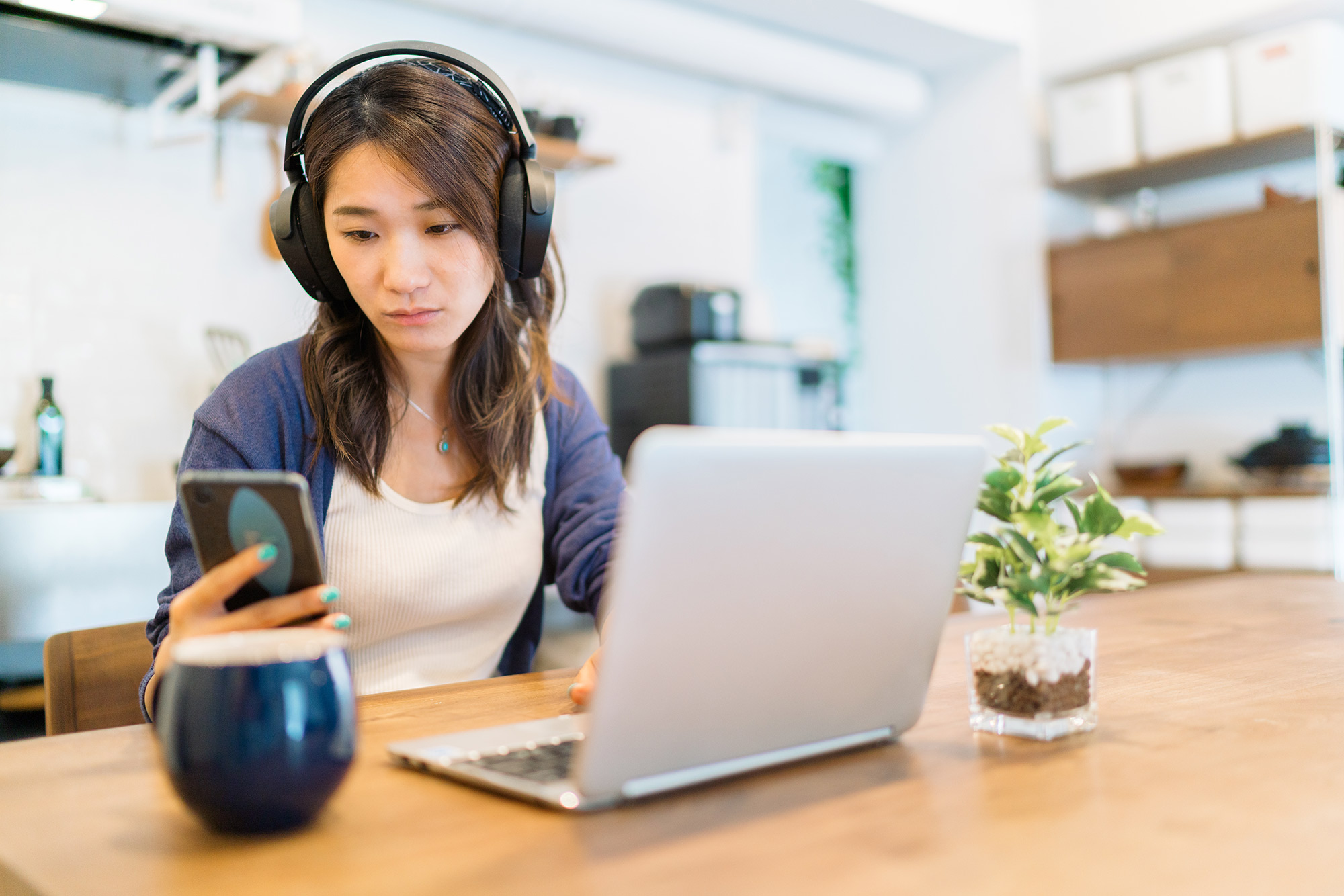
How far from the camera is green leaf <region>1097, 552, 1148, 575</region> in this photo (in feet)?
2.35

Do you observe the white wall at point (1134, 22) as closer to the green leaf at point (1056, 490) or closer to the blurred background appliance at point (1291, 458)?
the blurred background appliance at point (1291, 458)

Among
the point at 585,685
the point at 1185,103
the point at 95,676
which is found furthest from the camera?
the point at 1185,103

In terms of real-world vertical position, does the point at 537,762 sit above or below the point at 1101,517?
below

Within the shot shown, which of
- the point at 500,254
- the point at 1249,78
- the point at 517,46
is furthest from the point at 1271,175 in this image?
the point at 500,254

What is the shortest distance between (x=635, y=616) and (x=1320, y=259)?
3.53 m

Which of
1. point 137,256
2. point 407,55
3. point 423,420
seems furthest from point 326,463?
point 137,256

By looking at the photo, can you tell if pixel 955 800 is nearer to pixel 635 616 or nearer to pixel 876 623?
pixel 876 623

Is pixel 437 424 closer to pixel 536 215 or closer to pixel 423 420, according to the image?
pixel 423 420

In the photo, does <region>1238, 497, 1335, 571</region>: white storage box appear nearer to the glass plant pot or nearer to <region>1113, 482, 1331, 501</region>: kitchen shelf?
<region>1113, 482, 1331, 501</region>: kitchen shelf

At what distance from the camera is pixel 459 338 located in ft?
4.23

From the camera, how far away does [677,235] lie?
12.6ft

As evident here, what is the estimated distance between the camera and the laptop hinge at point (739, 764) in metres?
0.58

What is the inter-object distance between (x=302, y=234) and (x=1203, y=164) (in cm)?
372

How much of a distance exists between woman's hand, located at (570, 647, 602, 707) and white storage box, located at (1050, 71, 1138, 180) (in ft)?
12.0
